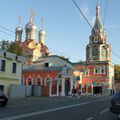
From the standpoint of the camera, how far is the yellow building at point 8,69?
38.6 m

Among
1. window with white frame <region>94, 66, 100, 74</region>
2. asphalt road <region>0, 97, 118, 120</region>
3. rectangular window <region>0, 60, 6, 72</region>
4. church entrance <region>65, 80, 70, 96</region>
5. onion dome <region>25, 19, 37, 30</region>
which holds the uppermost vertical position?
onion dome <region>25, 19, 37, 30</region>

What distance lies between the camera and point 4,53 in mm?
38594

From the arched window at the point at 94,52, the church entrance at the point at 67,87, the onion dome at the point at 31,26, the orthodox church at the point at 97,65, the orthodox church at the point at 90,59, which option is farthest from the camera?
the arched window at the point at 94,52

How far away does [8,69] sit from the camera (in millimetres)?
40156

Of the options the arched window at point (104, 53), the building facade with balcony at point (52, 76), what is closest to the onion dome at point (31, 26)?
the arched window at point (104, 53)

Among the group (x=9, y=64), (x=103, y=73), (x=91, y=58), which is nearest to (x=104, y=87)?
(x=103, y=73)

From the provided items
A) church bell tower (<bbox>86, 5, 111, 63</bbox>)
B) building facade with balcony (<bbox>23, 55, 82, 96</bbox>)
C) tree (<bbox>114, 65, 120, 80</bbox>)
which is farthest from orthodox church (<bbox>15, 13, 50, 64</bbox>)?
tree (<bbox>114, 65, 120, 80</bbox>)

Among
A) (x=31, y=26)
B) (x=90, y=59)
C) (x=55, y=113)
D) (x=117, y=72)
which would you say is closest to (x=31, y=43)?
(x=31, y=26)

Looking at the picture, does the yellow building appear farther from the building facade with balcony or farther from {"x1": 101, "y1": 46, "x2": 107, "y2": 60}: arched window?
Answer: {"x1": 101, "y1": 46, "x2": 107, "y2": 60}: arched window

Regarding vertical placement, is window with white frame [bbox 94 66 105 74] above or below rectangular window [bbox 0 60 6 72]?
above

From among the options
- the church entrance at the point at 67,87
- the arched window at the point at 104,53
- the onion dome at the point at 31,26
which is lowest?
the church entrance at the point at 67,87

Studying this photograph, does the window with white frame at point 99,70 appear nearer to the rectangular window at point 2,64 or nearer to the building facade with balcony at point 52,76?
the building facade with balcony at point 52,76

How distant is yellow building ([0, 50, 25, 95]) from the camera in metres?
38.6

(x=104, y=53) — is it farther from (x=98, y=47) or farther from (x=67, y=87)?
(x=67, y=87)
